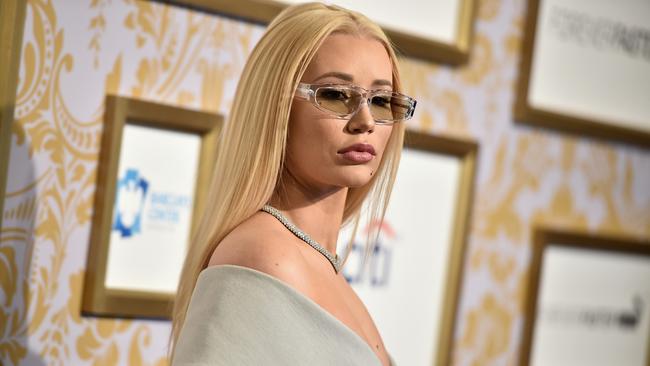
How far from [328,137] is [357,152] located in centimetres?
3

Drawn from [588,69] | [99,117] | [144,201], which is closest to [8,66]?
[99,117]

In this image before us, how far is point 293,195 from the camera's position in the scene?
0.91 metres

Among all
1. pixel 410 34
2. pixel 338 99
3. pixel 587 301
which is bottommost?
pixel 587 301

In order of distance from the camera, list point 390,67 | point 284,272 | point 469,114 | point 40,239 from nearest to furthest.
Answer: point 284,272 < point 390,67 < point 40,239 < point 469,114

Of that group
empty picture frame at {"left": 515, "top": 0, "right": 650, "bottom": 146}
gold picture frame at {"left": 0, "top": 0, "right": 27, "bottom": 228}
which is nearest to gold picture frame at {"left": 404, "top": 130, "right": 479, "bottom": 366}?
empty picture frame at {"left": 515, "top": 0, "right": 650, "bottom": 146}

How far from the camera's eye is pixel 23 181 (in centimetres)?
103

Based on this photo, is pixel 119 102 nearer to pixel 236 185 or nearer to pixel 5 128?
pixel 5 128

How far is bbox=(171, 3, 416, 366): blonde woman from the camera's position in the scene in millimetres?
798

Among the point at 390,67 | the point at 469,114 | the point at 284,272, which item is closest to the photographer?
the point at 284,272

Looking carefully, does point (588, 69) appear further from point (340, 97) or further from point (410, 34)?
point (340, 97)

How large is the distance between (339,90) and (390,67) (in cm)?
9

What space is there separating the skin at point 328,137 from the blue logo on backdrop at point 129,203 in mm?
256

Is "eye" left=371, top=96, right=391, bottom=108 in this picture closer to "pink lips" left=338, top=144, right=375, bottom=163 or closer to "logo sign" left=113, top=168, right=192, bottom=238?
"pink lips" left=338, top=144, right=375, bottom=163

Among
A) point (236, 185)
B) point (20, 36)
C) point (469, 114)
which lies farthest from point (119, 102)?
point (469, 114)
